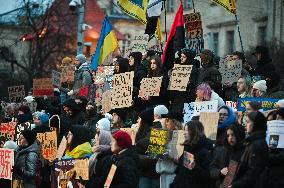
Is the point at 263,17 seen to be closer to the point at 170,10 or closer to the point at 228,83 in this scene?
the point at 170,10

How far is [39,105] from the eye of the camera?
22.3 metres

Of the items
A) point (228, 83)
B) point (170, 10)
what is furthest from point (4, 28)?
point (228, 83)

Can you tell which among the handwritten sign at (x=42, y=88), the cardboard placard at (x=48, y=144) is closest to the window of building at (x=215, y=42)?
the handwritten sign at (x=42, y=88)

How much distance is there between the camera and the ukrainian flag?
2206 centimetres

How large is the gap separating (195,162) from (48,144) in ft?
16.2

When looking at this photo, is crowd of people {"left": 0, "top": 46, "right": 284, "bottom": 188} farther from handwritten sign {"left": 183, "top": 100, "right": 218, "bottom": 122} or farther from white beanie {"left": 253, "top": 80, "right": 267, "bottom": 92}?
handwritten sign {"left": 183, "top": 100, "right": 218, "bottom": 122}

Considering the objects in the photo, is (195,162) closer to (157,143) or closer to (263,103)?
(157,143)

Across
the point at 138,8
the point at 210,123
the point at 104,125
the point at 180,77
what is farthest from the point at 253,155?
the point at 138,8

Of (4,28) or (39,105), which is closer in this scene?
(39,105)

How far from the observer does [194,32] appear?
19.1 meters

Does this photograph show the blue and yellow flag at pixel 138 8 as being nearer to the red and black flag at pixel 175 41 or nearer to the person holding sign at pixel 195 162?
the red and black flag at pixel 175 41

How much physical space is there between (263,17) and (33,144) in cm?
3040

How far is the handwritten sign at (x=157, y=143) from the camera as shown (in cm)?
1373

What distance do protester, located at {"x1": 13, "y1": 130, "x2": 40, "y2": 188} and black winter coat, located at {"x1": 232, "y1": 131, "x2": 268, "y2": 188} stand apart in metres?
5.01
